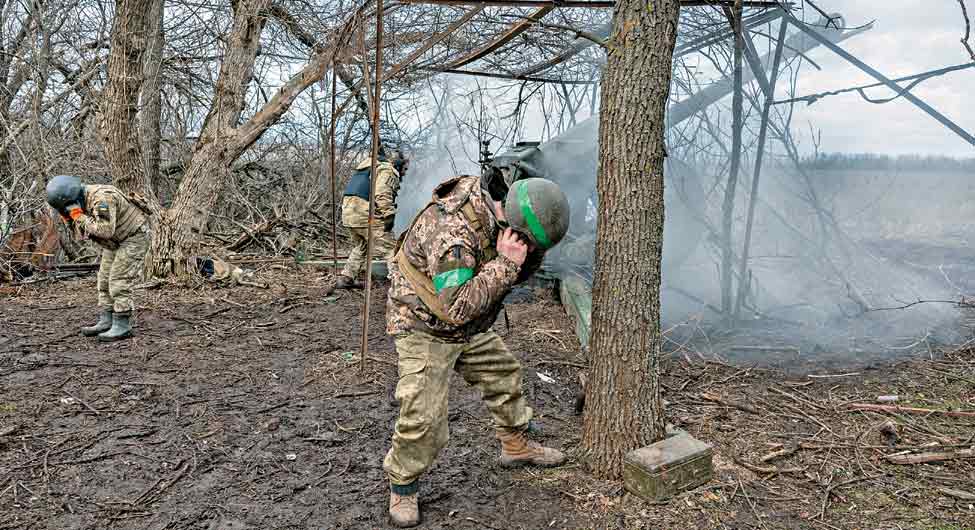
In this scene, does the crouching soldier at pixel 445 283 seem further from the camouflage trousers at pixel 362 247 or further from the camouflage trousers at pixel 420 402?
the camouflage trousers at pixel 362 247

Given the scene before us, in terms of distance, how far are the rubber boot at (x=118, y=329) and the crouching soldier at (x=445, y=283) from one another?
4133mm

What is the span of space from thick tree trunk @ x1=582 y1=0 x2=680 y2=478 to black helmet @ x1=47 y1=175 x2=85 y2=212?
15.6ft

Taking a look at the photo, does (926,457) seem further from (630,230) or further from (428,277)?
(428,277)

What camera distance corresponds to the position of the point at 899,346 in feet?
18.5

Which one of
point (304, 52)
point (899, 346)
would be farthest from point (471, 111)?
point (899, 346)

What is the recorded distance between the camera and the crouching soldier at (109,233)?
5.56m

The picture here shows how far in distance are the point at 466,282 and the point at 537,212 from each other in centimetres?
40

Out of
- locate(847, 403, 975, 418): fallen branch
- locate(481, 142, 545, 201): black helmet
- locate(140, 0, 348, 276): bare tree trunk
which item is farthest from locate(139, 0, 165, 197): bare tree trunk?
locate(847, 403, 975, 418): fallen branch

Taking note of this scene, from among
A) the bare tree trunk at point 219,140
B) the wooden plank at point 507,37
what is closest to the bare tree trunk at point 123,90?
the bare tree trunk at point 219,140

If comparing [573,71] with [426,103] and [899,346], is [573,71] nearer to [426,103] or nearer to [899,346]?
[426,103]

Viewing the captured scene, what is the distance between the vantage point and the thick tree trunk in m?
2.99

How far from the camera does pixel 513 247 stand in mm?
2611

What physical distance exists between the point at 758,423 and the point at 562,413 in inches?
46.6

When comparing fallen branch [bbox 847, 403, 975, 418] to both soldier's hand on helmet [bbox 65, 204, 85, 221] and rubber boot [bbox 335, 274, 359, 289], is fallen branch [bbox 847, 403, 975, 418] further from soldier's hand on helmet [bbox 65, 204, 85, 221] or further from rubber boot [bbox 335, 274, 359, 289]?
soldier's hand on helmet [bbox 65, 204, 85, 221]
